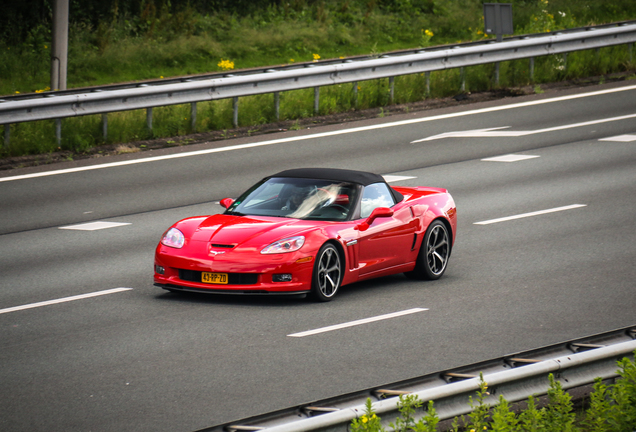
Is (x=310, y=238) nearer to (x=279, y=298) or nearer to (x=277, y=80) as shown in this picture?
(x=279, y=298)

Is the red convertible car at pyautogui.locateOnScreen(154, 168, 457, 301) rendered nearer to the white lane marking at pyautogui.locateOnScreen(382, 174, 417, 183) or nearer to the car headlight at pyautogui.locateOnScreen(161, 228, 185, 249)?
the car headlight at pyautogui.locateOnScreen(161, 228, 185, 249)

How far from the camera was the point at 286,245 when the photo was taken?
10203 millimetres

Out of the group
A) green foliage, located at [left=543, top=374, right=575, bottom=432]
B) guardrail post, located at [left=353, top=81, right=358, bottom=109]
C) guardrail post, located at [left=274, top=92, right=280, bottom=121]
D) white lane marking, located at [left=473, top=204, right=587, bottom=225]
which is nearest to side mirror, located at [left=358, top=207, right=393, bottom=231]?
white lane marking, located at [left=473, top=204, right=587, bottom=225]

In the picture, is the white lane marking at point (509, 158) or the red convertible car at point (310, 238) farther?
the white lane marking at point (509, 158)

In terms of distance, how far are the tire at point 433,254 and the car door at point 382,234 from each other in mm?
234

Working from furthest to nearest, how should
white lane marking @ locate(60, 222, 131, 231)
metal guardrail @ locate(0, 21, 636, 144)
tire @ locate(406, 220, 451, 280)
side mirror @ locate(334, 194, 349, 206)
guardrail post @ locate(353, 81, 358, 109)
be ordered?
guardrail post @ locate(353, 81, 358, 109)
metal guardrail @ locate(0, 21, 636, 144)
white lane marking @ locate(60, 222, 131, 231)
tire @ locate(406, 220, 451, 280)
side mirror @ locate(334, 194, 349, 206)

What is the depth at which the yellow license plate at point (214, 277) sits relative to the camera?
10.1m

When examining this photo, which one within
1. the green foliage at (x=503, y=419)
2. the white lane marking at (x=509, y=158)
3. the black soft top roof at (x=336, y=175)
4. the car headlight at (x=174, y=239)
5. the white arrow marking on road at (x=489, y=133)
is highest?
the black soft top roof at (x=336, y=175)

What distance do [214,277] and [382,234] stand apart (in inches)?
78.4

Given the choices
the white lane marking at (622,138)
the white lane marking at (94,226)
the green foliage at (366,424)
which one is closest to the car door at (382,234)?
the white lane marking at (94,226)

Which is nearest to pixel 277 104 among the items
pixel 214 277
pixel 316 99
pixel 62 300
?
pixel 316 99

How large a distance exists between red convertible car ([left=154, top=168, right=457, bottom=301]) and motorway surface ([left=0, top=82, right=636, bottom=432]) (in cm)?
26

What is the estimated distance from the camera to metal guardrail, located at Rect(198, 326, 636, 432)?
5621 mm

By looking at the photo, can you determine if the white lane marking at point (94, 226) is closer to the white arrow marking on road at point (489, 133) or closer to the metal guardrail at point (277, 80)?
the metal guardrail at point (277, 80)
